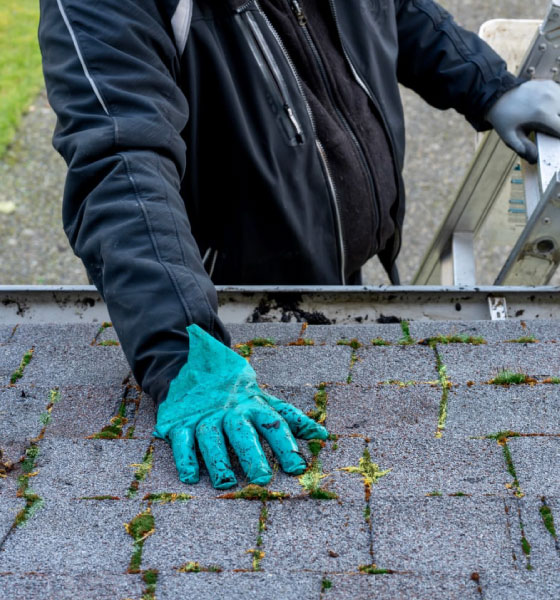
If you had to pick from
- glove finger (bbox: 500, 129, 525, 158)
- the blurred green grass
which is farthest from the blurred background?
glove finger (bbox: 500, 129, 525, 158)

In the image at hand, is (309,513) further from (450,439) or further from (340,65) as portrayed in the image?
(340,65)

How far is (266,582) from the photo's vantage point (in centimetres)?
134

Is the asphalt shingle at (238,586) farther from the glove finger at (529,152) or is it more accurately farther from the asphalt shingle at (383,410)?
the glove finger at (529,152)

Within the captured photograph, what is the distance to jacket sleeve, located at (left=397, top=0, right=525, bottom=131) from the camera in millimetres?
2865

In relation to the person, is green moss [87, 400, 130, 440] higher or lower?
lower

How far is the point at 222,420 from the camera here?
1670 mm

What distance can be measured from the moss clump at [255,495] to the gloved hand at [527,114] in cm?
171

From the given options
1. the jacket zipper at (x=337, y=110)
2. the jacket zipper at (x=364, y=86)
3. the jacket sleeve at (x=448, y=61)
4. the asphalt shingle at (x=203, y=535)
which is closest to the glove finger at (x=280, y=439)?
the asphalt shingle at (x=203, y=535)

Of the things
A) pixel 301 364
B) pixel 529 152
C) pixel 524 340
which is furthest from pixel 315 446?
pixel 529 152

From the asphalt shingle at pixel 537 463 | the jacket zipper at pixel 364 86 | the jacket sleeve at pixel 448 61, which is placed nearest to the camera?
the asphalt shingle at pixel 537 463

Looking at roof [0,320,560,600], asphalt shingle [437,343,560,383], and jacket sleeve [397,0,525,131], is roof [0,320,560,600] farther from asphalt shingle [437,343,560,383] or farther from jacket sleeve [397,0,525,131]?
jacket sleeve [397,0,525,131]

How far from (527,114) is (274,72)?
0.97m

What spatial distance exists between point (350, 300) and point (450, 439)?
73 cm

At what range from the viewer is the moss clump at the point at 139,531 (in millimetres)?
1399
